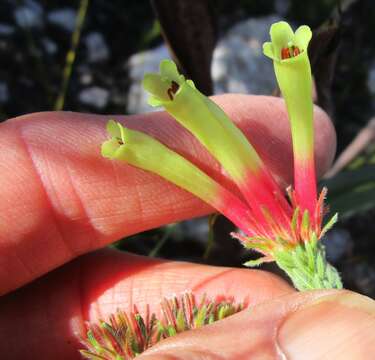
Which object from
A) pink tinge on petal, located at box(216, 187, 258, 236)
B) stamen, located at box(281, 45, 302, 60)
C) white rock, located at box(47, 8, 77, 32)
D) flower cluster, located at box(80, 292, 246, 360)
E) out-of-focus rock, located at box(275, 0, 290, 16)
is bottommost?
flower cluster, located at box(80, 292, 246, 360)

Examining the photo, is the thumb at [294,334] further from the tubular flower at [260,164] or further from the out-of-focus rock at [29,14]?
the out-of-focus rock at [29,14]

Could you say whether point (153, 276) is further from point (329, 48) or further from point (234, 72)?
point (234, 72)

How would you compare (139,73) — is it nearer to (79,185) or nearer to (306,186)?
(79,185)

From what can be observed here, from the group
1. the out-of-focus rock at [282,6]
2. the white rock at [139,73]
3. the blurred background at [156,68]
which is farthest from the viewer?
the out-of-focus rock at [282,6]

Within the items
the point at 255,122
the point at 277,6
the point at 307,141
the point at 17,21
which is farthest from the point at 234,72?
the point at 307,141

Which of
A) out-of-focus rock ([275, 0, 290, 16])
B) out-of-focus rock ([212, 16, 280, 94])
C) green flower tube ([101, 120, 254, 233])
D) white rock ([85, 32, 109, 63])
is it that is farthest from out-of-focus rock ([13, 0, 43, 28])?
green flower tube ([101, 120, 254, 233])

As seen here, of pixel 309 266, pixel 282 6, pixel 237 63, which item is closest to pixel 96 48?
pixel 237 63

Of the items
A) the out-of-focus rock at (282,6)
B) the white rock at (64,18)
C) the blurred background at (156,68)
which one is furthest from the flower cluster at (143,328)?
the out-of-focus rock at (282,6)

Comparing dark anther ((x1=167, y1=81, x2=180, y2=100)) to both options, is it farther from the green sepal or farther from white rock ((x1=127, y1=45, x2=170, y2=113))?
white rock ((x1=127, y1=45, x2=170, y2=113))
